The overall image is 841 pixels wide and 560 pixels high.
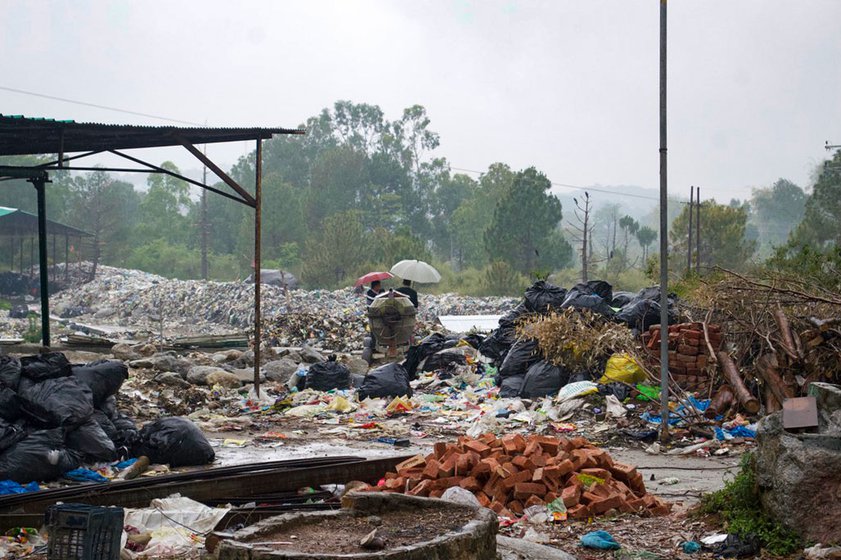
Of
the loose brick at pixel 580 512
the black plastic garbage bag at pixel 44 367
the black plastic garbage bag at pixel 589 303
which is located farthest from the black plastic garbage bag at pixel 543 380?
the black plastic garbage bag at pixel 44 367

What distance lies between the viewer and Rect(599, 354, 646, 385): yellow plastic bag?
34.3 feet

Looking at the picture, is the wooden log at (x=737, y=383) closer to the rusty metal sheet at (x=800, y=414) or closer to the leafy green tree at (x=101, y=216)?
the rusty metal sheet at (x=800, y=414)

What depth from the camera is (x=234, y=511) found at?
6055mm

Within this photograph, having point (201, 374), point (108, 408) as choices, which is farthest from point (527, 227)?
point (108, 408)

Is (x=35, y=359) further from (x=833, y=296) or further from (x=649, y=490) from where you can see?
(x=833, y=296)

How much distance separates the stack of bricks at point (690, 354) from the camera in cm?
1040

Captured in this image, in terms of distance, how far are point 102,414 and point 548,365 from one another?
17.8ft

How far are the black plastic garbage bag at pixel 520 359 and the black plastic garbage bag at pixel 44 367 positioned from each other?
5.70 metres

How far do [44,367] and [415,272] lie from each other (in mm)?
14554

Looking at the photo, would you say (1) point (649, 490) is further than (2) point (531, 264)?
No

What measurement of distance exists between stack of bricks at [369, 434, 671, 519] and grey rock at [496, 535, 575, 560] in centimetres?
102

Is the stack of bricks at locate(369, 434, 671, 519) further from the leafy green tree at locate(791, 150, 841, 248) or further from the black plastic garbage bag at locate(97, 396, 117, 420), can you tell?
the leafy green tree at locate(791, 150, 841, 248)

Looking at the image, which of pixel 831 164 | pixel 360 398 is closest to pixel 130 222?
pixel 831 164

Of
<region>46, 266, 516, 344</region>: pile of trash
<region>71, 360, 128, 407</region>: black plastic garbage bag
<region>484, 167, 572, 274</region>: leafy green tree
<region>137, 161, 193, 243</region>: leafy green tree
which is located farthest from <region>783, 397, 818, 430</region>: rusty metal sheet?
<region>137, 161, 193, 243</region>: leafy green tree
